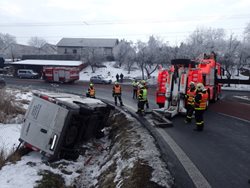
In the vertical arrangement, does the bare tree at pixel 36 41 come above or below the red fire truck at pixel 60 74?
above

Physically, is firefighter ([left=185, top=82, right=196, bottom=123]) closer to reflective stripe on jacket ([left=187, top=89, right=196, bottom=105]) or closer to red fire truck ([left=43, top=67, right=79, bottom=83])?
reflective stripe on jacket ([left=187, top=89, right=196, bottom=105])

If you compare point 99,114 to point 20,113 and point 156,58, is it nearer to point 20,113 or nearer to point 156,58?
point 20,113

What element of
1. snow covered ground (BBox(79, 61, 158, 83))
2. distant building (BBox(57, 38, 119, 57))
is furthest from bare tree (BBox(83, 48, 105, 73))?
distant building (BBox(57, 38, 119, 57))

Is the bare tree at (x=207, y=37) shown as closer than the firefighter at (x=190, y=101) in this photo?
No

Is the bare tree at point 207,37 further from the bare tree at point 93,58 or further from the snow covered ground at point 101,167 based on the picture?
the snow covered ground at point 101,167

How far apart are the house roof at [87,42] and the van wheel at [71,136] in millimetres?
67361

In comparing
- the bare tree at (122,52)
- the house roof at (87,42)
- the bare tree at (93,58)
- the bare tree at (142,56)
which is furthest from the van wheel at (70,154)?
the house roof at (87,42)

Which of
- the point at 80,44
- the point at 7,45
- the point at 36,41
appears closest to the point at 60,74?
→ the point at 80,44

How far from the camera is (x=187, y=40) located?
68562 mm

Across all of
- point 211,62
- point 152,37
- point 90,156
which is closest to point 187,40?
point 152,37

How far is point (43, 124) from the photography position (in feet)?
27.9

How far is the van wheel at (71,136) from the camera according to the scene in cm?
861

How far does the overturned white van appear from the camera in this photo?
8.17m

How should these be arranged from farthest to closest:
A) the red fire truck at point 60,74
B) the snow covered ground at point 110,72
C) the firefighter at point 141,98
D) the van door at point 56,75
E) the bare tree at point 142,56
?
the snow covered ground at point 110,72, the bare tree at point 142,56, the van door at point 56,75, the red fire truck at point 60,74, the firefighter at point 141,98
